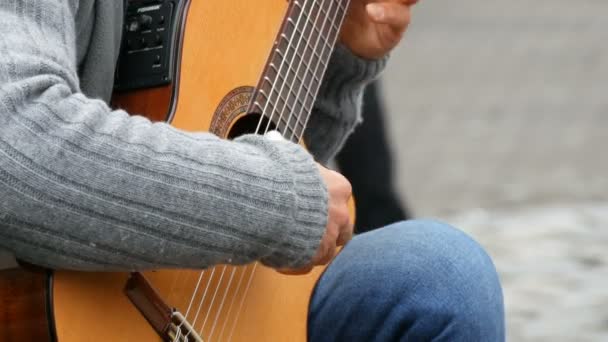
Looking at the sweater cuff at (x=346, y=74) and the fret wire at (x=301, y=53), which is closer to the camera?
the fret wire at (x=301, y=53)

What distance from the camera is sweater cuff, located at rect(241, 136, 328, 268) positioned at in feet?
4.87

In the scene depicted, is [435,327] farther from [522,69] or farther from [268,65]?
[522,69]

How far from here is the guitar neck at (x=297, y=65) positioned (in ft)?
5.73

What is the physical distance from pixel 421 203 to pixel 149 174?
10.9ft

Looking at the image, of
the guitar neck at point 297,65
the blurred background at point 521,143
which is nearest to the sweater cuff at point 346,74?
the guitar neck at point 297,65

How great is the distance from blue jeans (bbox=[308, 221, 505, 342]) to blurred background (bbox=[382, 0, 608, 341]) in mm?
1752

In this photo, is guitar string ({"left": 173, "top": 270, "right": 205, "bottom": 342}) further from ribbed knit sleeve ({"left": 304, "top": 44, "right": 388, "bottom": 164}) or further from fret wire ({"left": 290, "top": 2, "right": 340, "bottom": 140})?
ribbed knit sleeve ({"left": 304, "top": 44, "right": 388, "bottom": 164})

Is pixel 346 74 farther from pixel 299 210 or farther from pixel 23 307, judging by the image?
pixel 23 307

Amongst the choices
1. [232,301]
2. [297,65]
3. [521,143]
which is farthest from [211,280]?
[521,143]

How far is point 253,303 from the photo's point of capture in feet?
5.56

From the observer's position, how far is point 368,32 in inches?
81.4

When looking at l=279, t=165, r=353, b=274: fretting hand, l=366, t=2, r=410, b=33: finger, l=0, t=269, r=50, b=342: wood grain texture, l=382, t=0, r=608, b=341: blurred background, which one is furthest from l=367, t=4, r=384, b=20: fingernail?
l=382, t=0, r=608, b=341: blurred background

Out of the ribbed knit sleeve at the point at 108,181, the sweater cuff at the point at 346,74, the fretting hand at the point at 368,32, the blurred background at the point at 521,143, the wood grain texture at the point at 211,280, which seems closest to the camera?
the ribbed knit sleeve at the point at 108,181

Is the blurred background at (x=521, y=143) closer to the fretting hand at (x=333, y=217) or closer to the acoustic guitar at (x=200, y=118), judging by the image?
the acoustic guitar at (x=200, y=118)
